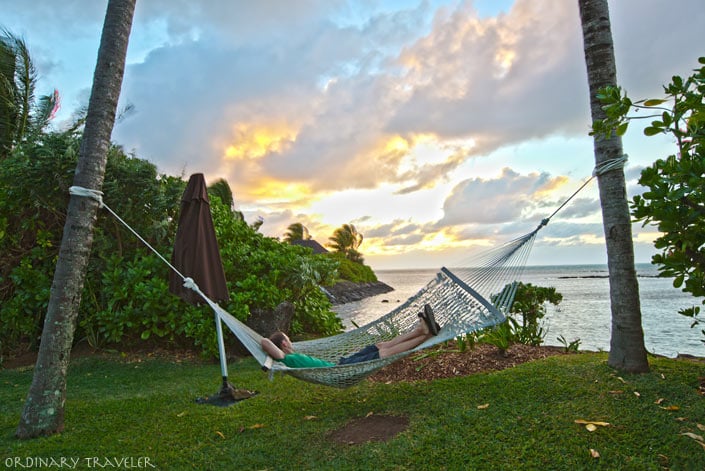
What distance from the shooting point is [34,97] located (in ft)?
25.6

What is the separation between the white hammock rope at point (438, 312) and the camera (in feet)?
8.09

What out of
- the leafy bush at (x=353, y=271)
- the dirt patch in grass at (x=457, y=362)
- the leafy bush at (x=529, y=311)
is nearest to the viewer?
the dirt patch in grass at (x=457, y=362)

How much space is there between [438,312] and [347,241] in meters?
26.8

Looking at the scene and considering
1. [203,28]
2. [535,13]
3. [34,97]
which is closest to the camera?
[535,13]

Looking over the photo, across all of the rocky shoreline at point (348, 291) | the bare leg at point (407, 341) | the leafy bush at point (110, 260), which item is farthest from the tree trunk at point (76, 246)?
the rocky shoreline at point (348, 291)

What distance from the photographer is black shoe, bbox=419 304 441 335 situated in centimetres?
290

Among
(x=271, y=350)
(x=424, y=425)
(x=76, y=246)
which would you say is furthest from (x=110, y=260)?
(x=424, y=425)

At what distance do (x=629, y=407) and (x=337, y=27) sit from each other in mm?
4580

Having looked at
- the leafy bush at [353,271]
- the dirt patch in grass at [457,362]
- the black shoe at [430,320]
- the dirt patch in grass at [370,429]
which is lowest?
the dirt patch in grass at [370,429]

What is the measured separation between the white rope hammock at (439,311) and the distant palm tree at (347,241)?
26.0 metres

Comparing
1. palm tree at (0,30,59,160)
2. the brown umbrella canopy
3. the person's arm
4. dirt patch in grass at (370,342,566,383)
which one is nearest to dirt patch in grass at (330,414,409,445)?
the person's arm

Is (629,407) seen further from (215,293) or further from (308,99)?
(308,99)

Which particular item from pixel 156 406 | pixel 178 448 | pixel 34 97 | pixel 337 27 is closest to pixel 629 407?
pixel 178 448

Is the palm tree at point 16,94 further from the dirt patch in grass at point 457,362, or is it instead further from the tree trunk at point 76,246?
the dirt patch in grass at point 457,362
